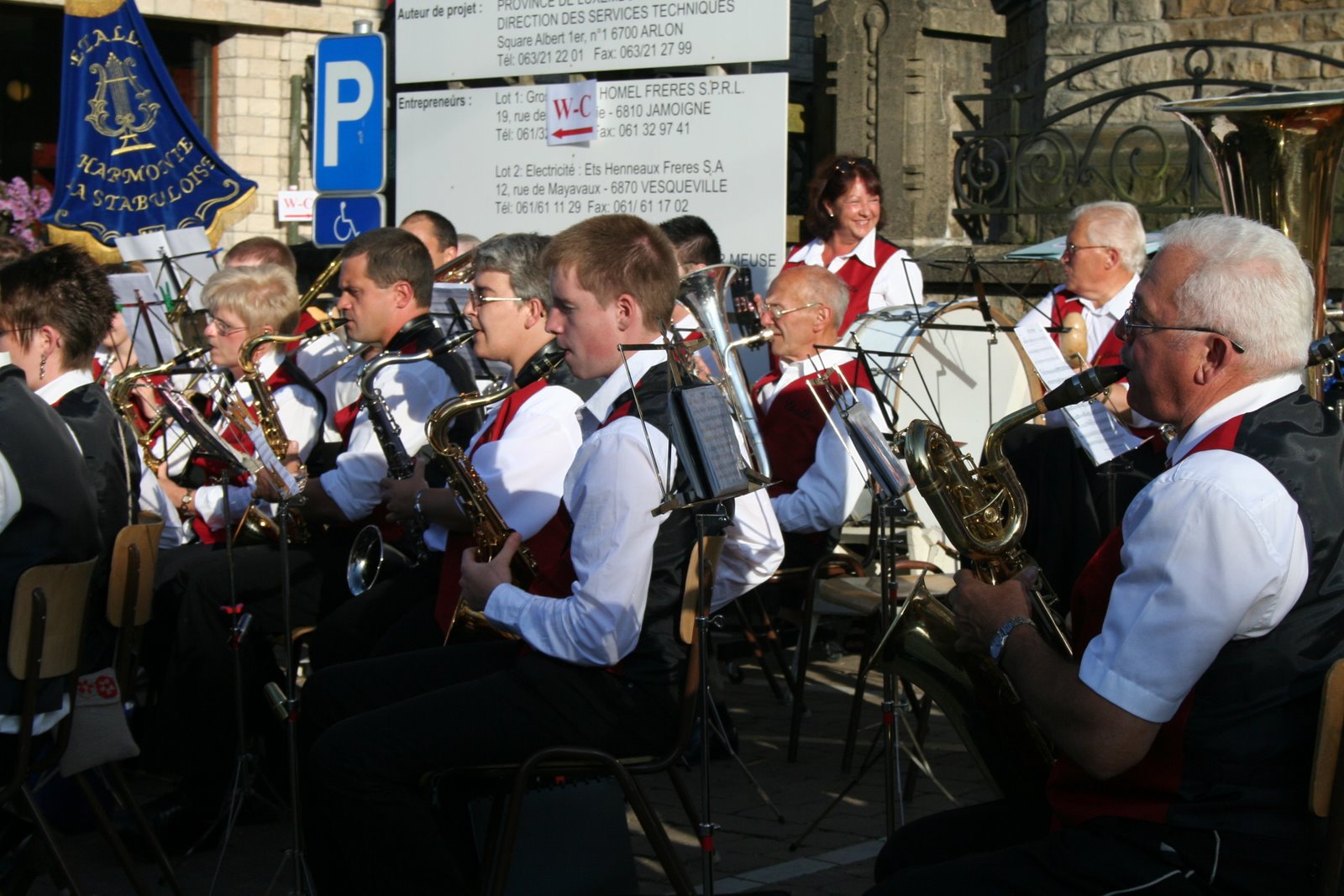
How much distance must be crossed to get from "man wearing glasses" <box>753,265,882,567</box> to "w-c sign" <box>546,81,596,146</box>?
3.20 meters

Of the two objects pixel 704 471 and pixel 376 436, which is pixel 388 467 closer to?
pixel 376 436

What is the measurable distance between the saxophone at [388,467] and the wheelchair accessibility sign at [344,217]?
19.6 ft

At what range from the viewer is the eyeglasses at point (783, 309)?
17.3 ft

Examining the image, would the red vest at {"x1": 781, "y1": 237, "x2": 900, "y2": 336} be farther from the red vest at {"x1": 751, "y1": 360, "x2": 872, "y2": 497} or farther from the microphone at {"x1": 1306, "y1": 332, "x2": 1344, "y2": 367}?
the microphone at {"x1": 1306, "y1": 332, "x2": 1344, "y2": 367}

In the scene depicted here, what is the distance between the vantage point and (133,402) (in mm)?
5734

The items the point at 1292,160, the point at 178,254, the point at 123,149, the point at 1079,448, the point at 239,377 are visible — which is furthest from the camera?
the point at 123,149

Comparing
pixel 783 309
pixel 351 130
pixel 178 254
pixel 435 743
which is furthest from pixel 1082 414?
pixel 351 130

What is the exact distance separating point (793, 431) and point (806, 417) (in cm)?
7

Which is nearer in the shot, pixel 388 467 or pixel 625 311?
pixel 625 311

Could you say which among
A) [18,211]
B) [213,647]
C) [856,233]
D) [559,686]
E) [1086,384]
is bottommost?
[213,647]

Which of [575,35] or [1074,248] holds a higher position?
[575,35]

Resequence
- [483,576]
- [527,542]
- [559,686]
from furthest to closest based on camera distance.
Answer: [527,542]
[483,576]
[559,686]

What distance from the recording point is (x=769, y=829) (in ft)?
13.9

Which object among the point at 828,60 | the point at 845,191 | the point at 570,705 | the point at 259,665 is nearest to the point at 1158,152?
the point at 828,60
